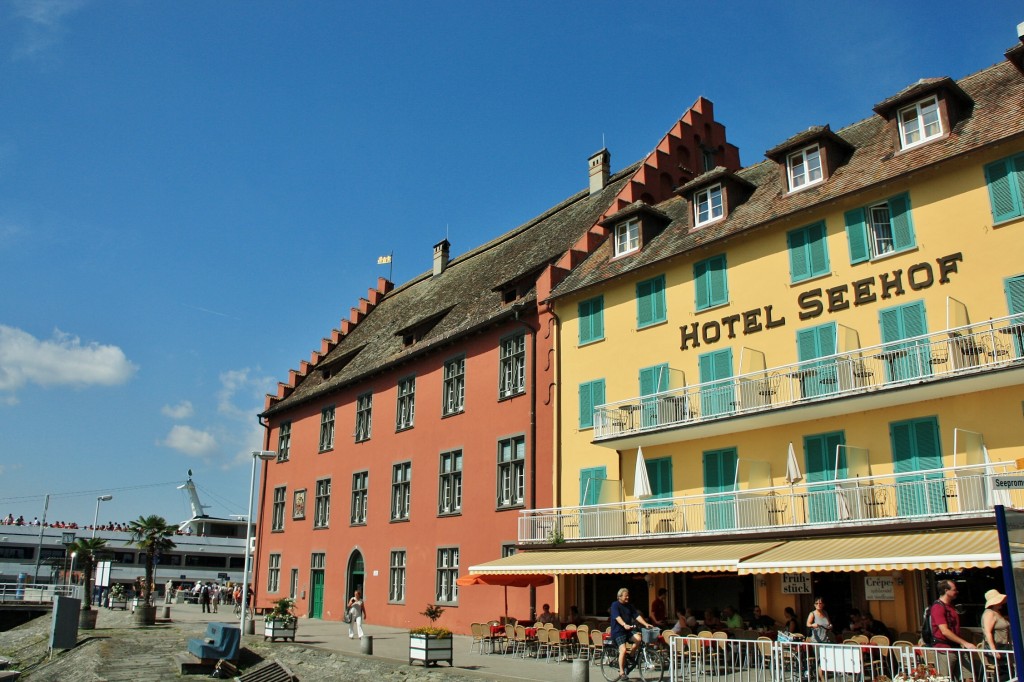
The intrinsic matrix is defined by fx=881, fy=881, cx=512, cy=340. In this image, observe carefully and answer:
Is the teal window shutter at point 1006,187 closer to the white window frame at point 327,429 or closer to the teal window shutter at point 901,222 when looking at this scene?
the teal window shutter at point 901,222

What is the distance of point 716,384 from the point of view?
75.0ft

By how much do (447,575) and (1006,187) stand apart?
21294mm

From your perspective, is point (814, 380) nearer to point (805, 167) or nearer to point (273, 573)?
point (805, 167)

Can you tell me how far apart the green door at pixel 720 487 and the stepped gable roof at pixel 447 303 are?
9.30 metres

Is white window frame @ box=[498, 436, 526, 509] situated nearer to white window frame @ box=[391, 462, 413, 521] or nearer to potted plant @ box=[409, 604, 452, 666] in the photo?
white window frame @ box=[391, 462, 413, 521]

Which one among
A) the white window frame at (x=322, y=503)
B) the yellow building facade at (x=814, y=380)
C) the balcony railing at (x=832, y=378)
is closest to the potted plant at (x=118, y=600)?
the white window frame at (x=322, y=503)

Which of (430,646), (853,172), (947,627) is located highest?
(853,172)

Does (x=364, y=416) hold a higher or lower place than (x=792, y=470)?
higher

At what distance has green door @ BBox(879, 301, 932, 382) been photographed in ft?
61.2

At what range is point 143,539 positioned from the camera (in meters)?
39.2

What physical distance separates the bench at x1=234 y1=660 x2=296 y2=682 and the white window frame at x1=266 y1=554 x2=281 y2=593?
788 inches

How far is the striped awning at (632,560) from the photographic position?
19.3 m

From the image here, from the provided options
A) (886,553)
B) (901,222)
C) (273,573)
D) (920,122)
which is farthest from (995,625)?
(273,573)

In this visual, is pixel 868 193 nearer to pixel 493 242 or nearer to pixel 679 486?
pixel 679 486
